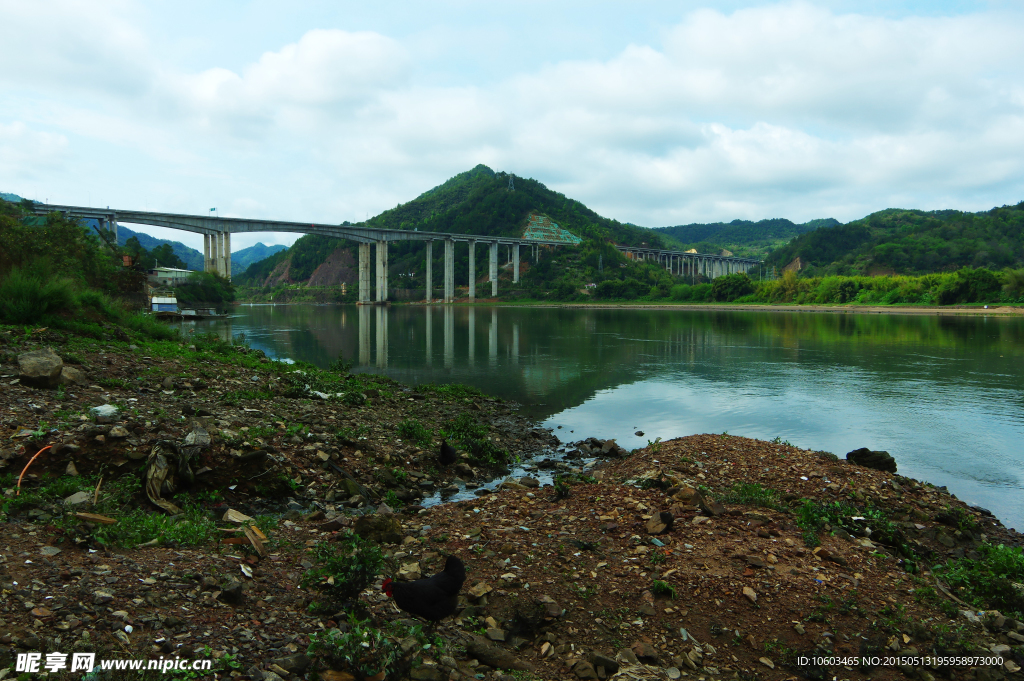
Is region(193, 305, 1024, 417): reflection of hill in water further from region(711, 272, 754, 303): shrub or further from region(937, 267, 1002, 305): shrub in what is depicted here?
region(711, 272, 754, 303): shrub

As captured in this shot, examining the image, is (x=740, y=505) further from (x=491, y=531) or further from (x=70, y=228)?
(x=70, y=228)

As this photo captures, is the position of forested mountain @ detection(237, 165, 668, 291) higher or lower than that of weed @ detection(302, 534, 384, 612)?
higher

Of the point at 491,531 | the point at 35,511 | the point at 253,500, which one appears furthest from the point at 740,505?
the point at 35,511

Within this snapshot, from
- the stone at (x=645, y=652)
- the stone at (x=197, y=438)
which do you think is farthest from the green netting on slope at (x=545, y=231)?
the stone at (x=645, y=652)

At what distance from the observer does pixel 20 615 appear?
3980 millimetres

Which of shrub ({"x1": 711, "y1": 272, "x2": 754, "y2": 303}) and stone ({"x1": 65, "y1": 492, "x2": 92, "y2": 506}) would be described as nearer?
stone ({"x1": 65, "y1": 492, "x2": 92, "y2": 506})

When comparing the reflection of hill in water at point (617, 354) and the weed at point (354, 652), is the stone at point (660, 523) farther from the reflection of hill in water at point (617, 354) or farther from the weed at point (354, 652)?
the reflection of hill in water at point (617, 354)

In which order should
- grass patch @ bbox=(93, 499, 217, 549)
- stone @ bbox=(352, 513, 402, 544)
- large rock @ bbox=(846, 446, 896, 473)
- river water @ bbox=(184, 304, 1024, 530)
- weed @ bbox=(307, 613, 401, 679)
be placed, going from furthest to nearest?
river water @ bbox=(184, 304, 1024, 530) < large rock @ bbox=(846, 446, 896, 473) < stone @ bbox=(352, 513, 402, 544) < grass patch @ bbox=(93, 499, 217, 549) < weed @ bbox=(307, 613, 401, 679)

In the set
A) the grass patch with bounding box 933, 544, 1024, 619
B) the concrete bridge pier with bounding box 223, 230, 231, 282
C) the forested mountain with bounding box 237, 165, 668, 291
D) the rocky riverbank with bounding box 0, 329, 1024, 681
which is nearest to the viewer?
the rocky riverbank with bounding box 0, 329, 1024, 681

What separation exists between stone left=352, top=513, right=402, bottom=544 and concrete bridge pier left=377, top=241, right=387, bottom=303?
→ 403 feet

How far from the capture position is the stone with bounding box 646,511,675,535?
734 centimetres

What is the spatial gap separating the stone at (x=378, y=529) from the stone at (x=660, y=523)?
11.0 feet

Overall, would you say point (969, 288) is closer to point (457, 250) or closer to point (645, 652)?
point (645, 652)

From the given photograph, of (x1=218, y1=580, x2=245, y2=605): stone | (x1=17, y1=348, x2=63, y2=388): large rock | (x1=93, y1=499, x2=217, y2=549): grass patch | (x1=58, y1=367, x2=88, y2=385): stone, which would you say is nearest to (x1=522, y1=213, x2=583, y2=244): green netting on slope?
(x1=58, y1=367, x2=88, y2=385): stone
